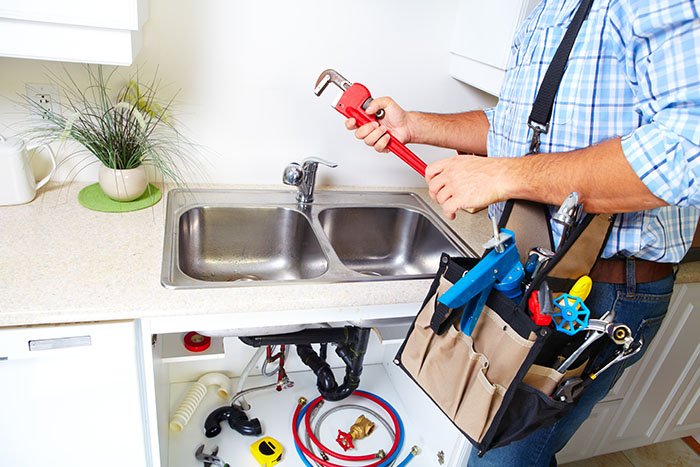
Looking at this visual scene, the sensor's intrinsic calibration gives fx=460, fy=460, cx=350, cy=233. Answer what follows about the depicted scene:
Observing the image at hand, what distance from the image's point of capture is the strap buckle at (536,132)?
2.64 feet

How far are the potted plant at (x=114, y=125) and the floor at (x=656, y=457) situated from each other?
6.06ft

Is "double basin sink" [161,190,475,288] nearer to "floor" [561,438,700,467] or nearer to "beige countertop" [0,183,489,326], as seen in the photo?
"beige countertop" [0,183,489,326]

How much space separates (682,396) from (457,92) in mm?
1323

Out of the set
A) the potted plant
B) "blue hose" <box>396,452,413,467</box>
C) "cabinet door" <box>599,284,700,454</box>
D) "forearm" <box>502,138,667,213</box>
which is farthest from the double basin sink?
"cabinet door" <box>599,284,700,454</box>

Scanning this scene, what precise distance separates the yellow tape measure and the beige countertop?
709 millimetres

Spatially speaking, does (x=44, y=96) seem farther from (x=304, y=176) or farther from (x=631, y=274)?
(x=631, y=274)

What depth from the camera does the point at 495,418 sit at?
2.58 feet

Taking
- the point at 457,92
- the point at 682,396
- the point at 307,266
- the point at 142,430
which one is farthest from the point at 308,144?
the point at 682,396

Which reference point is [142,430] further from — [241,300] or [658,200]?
[658,200]

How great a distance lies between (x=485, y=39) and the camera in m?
1.25

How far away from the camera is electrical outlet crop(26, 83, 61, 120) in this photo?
1149 millimetres

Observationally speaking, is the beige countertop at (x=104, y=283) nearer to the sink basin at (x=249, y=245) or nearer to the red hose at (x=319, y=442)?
the sink basin at (x=249, y=245)

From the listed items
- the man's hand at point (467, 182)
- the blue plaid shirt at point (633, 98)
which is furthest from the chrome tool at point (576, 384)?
the man's hand at point (467, 182)

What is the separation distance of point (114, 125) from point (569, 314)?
106cm
